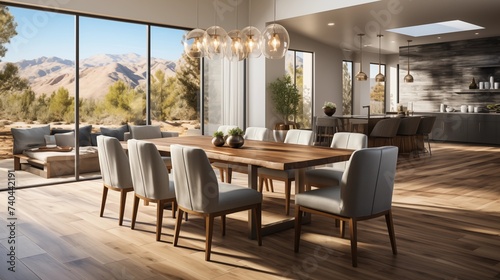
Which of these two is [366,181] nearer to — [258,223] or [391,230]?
[391,230]

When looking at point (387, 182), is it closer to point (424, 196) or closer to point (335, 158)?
point (335, 158)

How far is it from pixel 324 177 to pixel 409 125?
5358mm

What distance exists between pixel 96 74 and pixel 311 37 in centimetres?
579

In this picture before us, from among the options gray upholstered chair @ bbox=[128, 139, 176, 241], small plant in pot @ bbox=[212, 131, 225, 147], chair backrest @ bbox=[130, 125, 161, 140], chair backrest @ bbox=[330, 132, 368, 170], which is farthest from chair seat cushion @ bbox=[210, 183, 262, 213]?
chair backrest @ bbox=[130, 125, 161, 140]

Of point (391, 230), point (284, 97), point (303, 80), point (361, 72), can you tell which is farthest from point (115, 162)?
point (303, 80)

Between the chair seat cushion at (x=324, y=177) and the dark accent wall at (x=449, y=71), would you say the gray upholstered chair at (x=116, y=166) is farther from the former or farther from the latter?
the dark accent wall at (x=449, y=71)

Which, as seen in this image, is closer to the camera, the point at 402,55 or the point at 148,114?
the point at 148,114

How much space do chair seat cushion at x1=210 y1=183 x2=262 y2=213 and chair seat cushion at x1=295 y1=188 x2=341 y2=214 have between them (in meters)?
0.35

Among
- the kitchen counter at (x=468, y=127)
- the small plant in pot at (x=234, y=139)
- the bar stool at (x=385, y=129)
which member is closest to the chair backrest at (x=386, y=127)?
the bar stool at (x=385, y=129)

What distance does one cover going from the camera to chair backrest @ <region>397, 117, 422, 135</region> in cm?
881

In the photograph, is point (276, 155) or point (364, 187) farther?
point (276, 155)

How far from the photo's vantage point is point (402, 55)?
12.8 m

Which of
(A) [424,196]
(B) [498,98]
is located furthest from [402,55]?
(A) [424,196]

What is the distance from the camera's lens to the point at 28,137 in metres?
5.96
